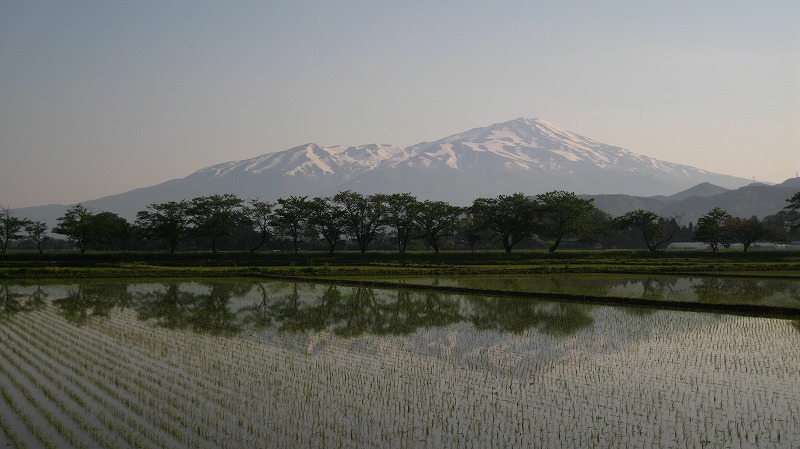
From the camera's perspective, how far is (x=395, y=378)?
15.7 metres

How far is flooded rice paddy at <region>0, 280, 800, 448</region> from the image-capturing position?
11.7m

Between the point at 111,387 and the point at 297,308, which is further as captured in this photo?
the point at 297,308

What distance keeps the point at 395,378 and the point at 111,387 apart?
6.42m

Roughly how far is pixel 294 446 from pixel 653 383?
29.0 ft

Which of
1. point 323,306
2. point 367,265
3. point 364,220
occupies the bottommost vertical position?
point 323,306

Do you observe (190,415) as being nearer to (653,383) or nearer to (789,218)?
(653,383)

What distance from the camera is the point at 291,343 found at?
2017 centimetres

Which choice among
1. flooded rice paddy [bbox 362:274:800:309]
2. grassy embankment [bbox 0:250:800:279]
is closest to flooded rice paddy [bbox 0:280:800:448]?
flooded rice paddy [bbox 362:274:800:309]

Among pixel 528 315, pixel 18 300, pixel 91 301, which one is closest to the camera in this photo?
pixel 528 315

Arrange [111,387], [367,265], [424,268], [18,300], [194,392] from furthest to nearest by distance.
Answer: [367,265]
[424,268]
[18,300]
[111,387]
[194,392]

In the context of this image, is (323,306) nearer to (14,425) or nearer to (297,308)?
(297,308)

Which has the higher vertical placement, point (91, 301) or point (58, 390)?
point (91, 301)

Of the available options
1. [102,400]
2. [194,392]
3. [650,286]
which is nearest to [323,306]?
[194,392]

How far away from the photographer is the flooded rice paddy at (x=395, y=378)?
1169 cm
